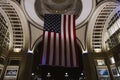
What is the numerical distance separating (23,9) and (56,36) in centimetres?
1014

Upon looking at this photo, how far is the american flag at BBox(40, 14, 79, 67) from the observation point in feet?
52.0

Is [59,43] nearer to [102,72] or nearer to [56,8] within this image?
[102,72]

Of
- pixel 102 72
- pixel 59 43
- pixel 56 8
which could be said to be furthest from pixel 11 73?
pixel 102 72

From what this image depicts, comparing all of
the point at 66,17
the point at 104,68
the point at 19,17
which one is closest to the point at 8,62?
the point at 19,17

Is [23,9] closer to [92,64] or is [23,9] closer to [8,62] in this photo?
[8,62]

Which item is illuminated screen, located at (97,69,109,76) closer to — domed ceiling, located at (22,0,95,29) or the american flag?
domed ceiling, located at (22,0,95,29)

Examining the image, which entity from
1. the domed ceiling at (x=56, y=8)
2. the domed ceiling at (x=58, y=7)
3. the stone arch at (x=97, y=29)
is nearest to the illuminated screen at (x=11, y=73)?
the domed ceiling at (x=56, y=8)

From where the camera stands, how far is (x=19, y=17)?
2497 cm

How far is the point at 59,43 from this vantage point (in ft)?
57.7

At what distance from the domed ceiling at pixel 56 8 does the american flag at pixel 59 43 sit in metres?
6.50

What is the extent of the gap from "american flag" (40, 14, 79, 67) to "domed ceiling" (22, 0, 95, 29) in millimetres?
6505

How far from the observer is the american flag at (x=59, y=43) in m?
15.8

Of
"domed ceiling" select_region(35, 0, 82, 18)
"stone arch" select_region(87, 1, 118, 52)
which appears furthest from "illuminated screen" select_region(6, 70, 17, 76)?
"stone arch" select_region(87, 1, 118, 52)

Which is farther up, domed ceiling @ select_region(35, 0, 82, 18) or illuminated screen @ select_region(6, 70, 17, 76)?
domed ceiling @ select_region(35, 0, 82, 18)
